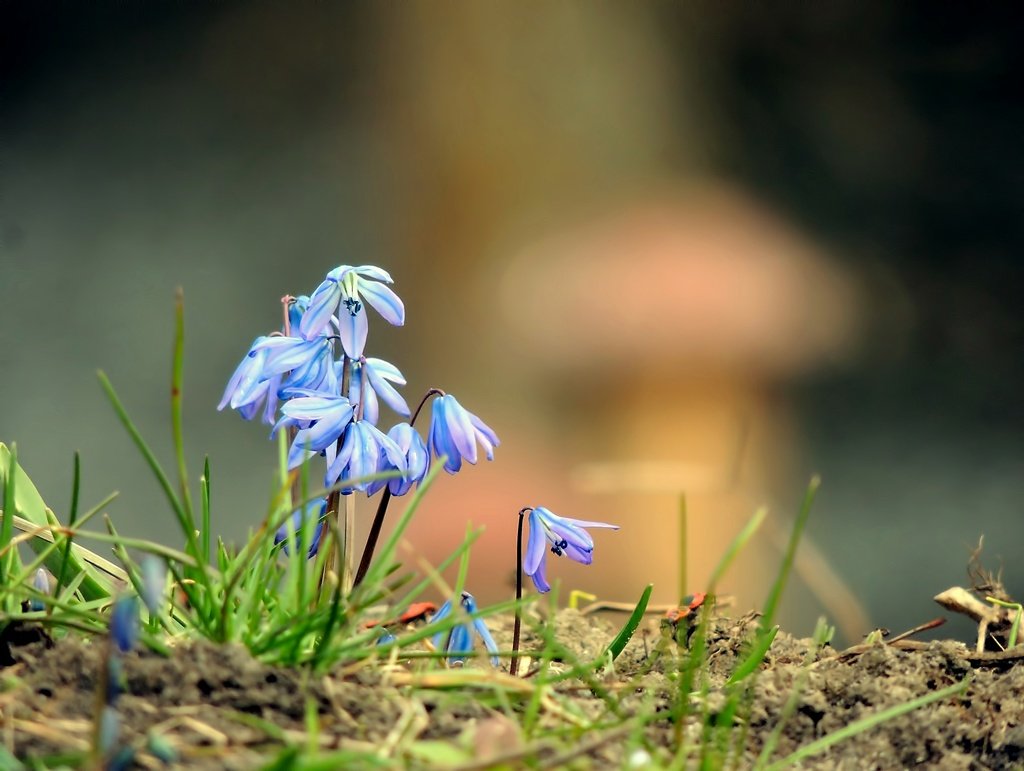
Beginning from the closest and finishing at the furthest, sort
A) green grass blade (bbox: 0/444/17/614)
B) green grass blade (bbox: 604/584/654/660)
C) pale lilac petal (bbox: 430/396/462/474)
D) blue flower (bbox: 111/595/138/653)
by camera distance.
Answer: blue flower (bbox: 111/595/138/653) < green grass blade (bbox: 0/444/17/614) < green grass blade (bbox: 604/584/654/660) < pale lilac petal (bbox: 430/396/462/474)

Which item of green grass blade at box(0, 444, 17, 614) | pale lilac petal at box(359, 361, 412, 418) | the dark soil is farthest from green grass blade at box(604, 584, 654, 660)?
green grass blade at box(0, 444, 17, 614)

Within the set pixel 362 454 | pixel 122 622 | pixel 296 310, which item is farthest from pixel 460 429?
pixel 122 622

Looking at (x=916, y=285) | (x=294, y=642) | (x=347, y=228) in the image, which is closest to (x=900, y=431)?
(x=916, y=285)

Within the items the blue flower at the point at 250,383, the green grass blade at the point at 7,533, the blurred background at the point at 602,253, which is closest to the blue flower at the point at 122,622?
the green grass blade at the point at 7,533

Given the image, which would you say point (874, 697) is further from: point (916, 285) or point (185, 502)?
point (916, 285)

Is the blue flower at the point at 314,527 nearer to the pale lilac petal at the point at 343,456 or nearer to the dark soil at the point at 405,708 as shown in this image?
the pale lilac petal at the point at 343,456

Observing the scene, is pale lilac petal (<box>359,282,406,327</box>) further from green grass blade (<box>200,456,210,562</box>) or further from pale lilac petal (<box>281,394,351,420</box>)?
green grass blade (<box>200,456,210,562</box>)
